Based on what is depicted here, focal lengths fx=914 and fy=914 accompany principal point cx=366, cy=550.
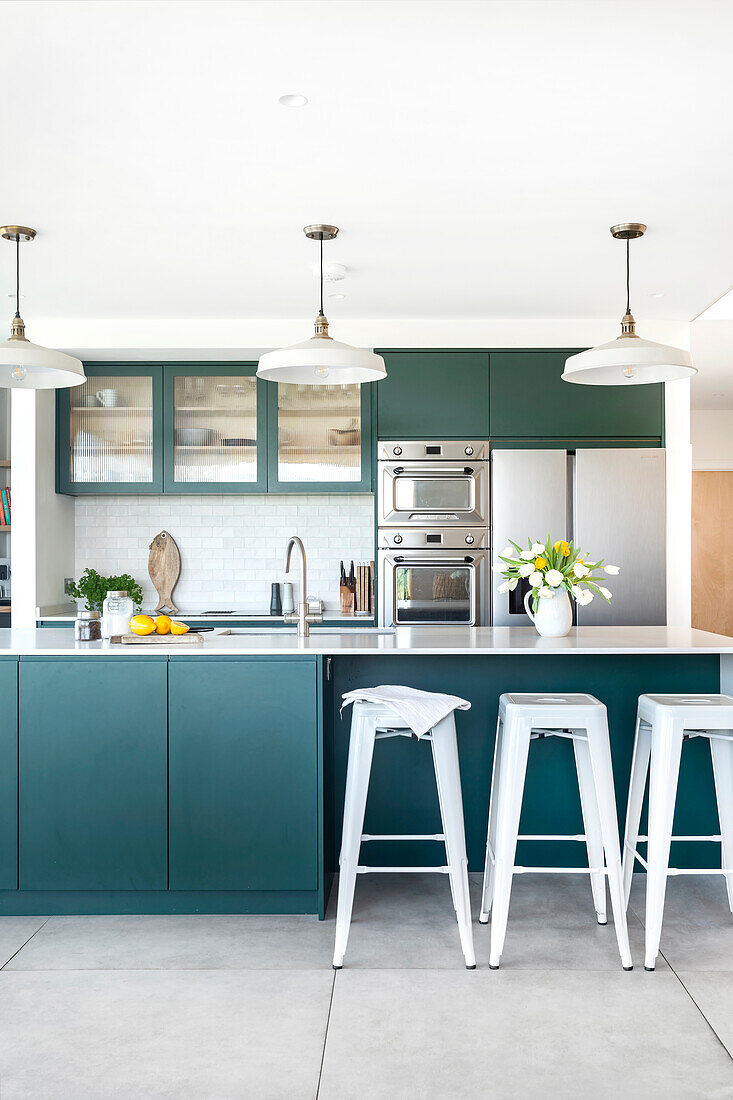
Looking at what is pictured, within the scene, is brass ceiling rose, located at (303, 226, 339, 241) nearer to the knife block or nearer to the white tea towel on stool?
the white tea towel on stool

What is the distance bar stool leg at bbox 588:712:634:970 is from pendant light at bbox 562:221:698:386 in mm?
1247

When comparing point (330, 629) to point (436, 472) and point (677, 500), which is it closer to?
point (436, 472)

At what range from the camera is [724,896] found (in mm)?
3281

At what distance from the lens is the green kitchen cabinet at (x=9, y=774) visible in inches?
122

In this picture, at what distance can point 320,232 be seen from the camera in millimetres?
3699

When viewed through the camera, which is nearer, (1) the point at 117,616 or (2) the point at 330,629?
(1) the point at 117,616

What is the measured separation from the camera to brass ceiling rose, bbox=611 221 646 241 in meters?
3.64

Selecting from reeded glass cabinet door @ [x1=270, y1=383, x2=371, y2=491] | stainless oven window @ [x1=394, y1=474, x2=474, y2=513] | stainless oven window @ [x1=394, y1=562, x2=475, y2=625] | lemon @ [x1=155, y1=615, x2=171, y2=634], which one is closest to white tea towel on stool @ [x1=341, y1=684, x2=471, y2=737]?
lemon @ [x1=155, y1=615, x2=171, y2=634]

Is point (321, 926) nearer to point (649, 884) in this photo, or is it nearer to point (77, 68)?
point (649, 884)

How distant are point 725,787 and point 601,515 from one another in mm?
2211

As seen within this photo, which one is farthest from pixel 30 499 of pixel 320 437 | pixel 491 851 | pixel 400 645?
pixel 491 851

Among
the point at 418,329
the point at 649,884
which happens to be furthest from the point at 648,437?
the point at 649,884

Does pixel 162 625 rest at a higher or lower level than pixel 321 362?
lower

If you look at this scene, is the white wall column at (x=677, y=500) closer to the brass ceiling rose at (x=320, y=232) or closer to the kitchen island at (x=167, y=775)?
the kitchen island at (x=167, y=775)
